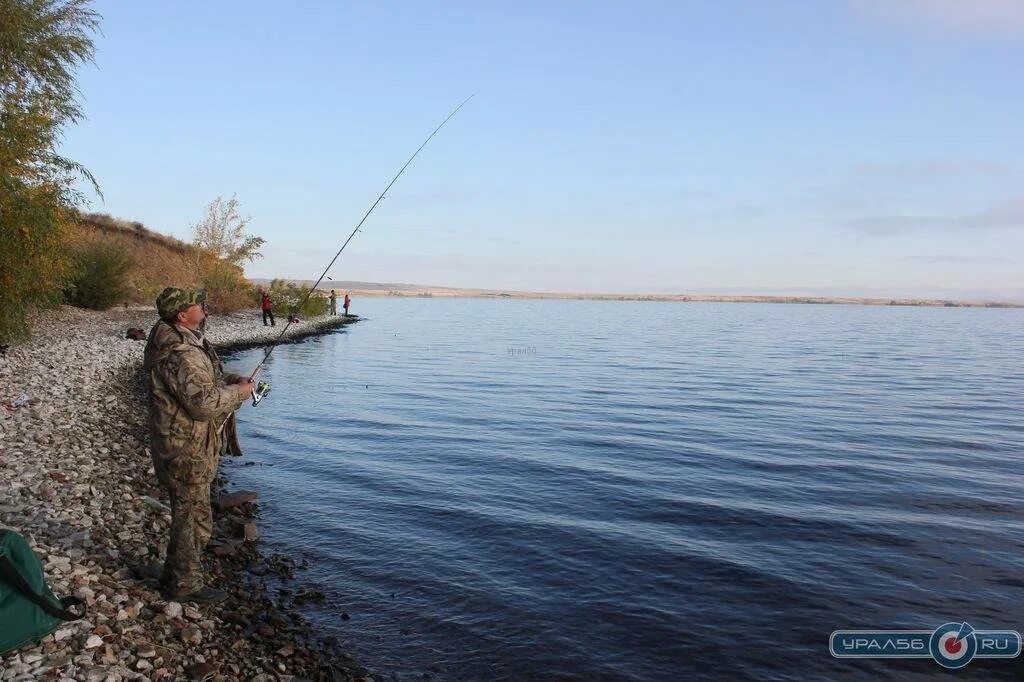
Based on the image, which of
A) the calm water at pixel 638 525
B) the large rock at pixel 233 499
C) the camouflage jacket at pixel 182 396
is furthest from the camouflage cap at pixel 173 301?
the large rock at pixel 233 499

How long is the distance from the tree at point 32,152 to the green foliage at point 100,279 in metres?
14.2

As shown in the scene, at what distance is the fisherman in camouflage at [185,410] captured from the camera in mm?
5727

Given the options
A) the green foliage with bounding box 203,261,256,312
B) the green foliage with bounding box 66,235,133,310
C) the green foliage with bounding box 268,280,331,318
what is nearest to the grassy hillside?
the green foliage with bounding box 203,261,256,312

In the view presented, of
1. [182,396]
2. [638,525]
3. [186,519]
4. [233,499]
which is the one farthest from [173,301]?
[638,525]

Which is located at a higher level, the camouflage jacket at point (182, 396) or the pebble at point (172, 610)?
the camouflage jacket at point (182, 396)

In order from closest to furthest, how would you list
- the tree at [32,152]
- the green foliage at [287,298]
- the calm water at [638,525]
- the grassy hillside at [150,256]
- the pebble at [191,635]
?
the pebble at [191,635], the calm water at [638,525], the tree at [32,152], the grassy hillside at [150,256], the green foliage at [287,298]

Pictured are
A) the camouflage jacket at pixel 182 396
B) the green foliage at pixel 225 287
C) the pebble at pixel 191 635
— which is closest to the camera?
the camouflage jacket at pixel 182 396

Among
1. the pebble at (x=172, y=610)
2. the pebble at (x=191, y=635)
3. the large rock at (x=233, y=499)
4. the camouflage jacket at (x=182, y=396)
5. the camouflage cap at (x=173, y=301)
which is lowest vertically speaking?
the large rock at (x=233, y=499)

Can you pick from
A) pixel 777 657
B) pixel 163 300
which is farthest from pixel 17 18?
pixel 777 657

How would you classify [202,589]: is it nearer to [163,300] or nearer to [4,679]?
[4,679]

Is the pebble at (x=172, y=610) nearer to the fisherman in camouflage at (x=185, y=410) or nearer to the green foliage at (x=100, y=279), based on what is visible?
the fisherman in camouflage at (x=185, y=410)

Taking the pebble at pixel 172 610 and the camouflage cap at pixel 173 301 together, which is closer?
the camouflage cap at pixel 173 301

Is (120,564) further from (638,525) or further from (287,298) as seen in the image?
(287,298)

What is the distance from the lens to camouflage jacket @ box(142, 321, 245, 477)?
5703 mm
